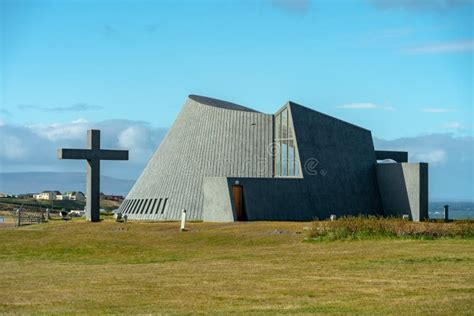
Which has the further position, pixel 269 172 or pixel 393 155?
pixel 393 155

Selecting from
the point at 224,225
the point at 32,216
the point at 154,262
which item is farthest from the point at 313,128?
the point at 154,262

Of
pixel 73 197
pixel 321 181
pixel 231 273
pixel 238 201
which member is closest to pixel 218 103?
pixel 321 181

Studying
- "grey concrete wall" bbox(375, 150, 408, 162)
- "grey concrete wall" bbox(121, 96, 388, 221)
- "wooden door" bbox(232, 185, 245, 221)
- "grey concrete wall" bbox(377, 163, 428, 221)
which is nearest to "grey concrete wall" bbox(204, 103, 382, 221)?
"grey concrete wall" bbox(121, 96, 388, 221)

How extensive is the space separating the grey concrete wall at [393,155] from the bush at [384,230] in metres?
27.8

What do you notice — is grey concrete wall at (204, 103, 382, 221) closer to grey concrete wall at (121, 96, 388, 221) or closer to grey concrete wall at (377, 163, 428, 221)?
grey concrete wall at (121, 96, 388, 221)

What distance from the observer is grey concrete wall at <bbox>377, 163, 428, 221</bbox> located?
5175cm

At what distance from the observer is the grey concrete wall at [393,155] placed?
6069 cm

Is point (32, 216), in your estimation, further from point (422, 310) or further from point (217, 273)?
point (422, 310)

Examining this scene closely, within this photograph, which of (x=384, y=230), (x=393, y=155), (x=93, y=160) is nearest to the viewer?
(x=384, y=230)

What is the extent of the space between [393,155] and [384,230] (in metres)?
30.7

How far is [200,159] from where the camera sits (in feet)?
164

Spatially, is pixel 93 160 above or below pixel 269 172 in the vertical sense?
above

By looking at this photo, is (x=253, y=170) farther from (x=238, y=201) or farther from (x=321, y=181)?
(x=321, y=181)

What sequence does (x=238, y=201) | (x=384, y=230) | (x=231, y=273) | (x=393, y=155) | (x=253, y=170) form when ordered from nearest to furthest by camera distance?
1. (x=231, y=273)
2. (x=384, y=230)
3. (x=238, y=201)
4. (x=253, y=170)
5. (x=393, y=155)
